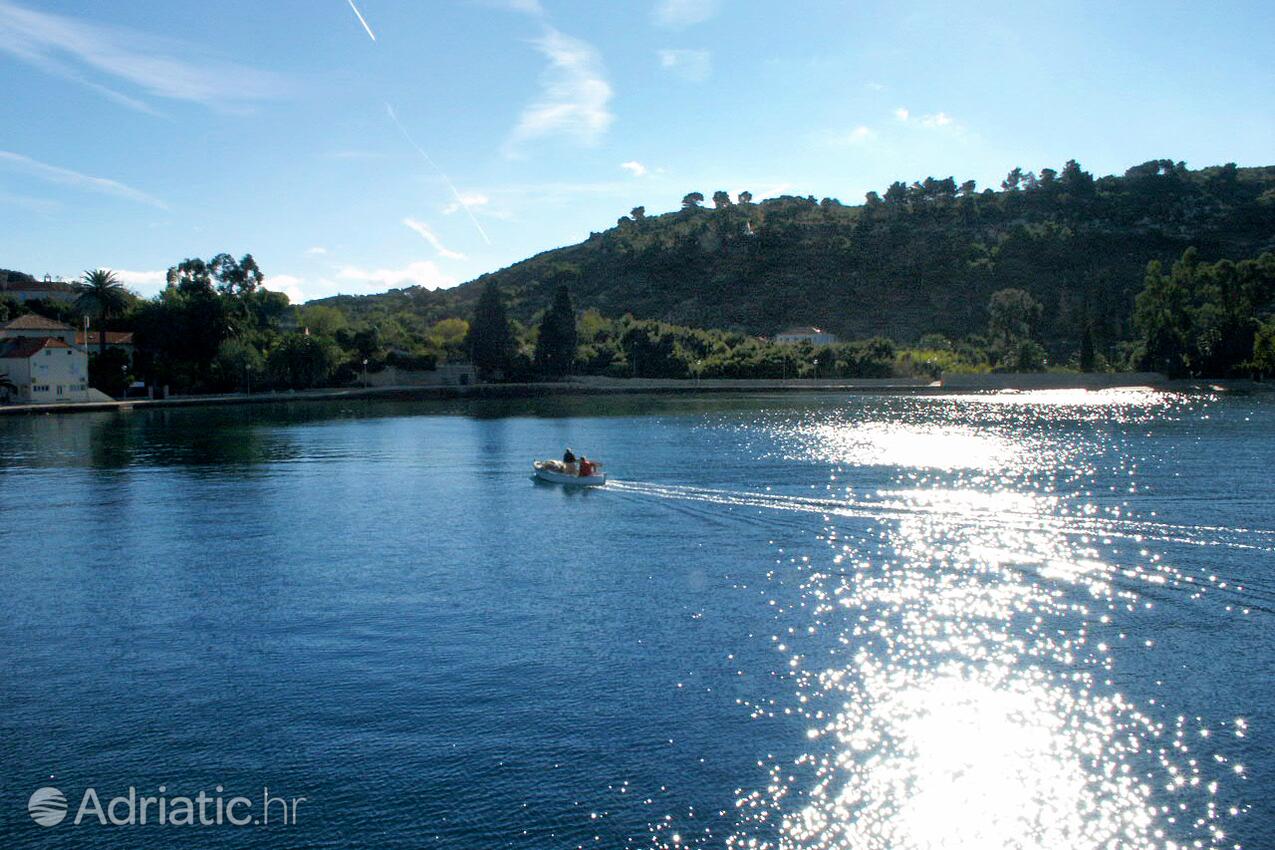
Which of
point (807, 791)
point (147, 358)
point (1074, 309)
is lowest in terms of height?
point (807, 791)

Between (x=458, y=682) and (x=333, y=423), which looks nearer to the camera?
(x=458, y=682)

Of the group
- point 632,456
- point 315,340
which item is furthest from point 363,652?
point 315,340

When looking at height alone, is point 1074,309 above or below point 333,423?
above

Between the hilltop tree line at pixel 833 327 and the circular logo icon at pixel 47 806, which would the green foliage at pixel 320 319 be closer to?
the hilltop tree line at pixel 833 327

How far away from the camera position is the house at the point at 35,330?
111m

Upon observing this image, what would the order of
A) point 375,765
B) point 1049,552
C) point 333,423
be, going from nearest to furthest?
point 375,765 → point 1049,552 → point 333,423

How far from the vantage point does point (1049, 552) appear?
29.4 m

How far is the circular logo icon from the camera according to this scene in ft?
45.5

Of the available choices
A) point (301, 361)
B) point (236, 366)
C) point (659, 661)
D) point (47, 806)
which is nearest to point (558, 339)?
point (301, 361)

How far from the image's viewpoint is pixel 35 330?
4390 inches

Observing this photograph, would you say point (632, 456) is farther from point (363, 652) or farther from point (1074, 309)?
point (1074, 309)

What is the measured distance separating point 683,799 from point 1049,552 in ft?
64.4

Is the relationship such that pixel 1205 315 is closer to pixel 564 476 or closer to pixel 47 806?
pixel 564 476

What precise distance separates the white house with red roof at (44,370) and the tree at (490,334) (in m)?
51.7
